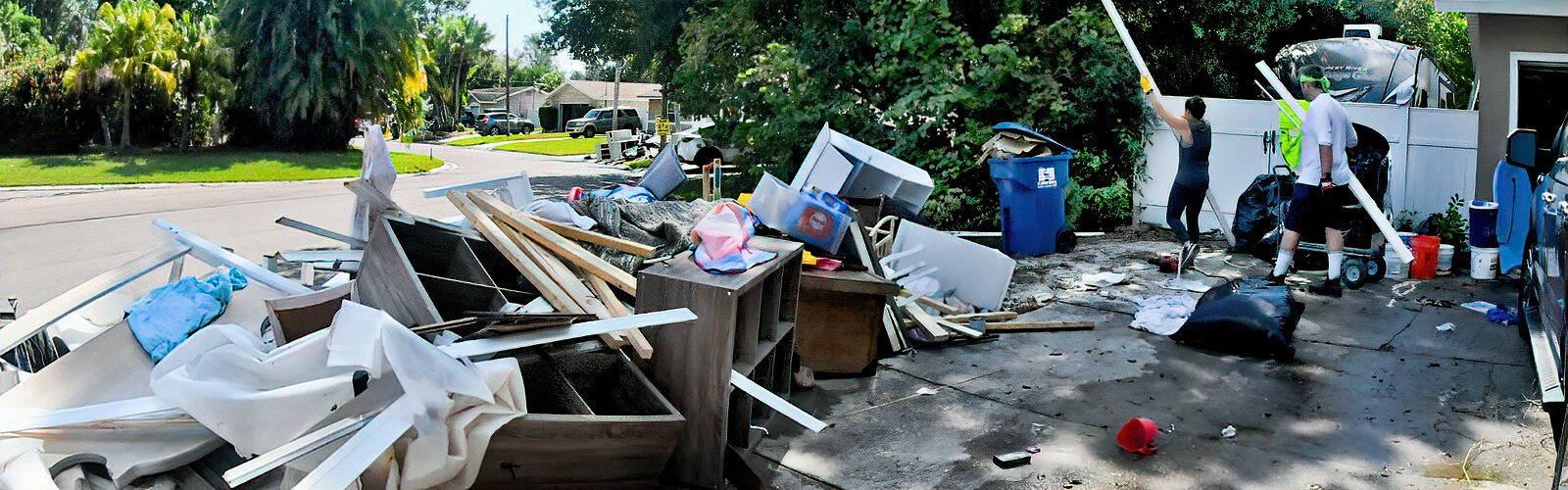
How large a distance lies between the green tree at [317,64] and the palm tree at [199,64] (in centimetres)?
45

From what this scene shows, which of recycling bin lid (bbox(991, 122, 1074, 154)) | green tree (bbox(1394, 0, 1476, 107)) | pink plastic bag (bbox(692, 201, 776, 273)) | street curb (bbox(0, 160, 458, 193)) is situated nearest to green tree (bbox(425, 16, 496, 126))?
street curb (bbox(0, 160, 458, 193))

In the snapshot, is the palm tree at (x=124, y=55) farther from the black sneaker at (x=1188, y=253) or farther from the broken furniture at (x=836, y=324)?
the broken furniture at (x=836, y=324)

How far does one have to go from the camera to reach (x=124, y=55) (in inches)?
1129

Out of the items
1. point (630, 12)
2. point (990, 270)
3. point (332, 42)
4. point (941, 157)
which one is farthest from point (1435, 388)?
point (332, 42)

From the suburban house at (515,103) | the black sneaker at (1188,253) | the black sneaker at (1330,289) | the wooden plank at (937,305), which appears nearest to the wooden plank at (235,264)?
the wooden plank at (937,305)

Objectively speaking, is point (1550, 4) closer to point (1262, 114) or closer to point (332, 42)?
point (1262, 114)

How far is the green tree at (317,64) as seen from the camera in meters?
29.8

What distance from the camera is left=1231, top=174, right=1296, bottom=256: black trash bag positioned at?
9.85 meters

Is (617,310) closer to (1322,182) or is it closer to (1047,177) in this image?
(1322,182)

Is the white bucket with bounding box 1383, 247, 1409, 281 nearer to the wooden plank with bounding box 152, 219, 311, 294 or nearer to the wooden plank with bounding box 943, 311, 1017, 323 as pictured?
the wooden plank with bounding box 943, 311, 1017, 323

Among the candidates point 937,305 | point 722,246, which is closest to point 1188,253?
point 937,305

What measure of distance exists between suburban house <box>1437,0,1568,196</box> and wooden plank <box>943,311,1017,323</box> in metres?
5.63

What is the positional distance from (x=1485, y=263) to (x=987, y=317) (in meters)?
4.21

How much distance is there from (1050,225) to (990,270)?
3023mm
